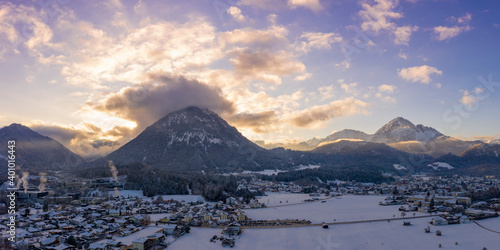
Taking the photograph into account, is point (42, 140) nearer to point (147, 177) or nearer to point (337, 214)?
point (147, 177)

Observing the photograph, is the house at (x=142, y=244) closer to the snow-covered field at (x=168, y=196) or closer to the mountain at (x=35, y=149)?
the snow-covered field at (x=168, y=196)

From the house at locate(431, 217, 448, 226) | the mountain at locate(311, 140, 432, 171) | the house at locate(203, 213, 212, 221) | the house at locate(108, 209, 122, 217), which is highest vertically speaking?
the mountain at locate(311, 140, 432, 171)

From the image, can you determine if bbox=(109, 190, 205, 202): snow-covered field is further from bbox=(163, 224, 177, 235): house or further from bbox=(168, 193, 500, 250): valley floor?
bbox=(163, 224, 177, 235): house

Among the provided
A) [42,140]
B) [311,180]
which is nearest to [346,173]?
[311,180]

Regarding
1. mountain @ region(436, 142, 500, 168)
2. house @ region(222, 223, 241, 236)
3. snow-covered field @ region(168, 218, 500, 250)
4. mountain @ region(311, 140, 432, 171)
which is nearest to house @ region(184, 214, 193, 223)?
snow-covered field @ region(168, 218, 500, 250)

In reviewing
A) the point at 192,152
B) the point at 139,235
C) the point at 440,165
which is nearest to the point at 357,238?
the point at 139,235
